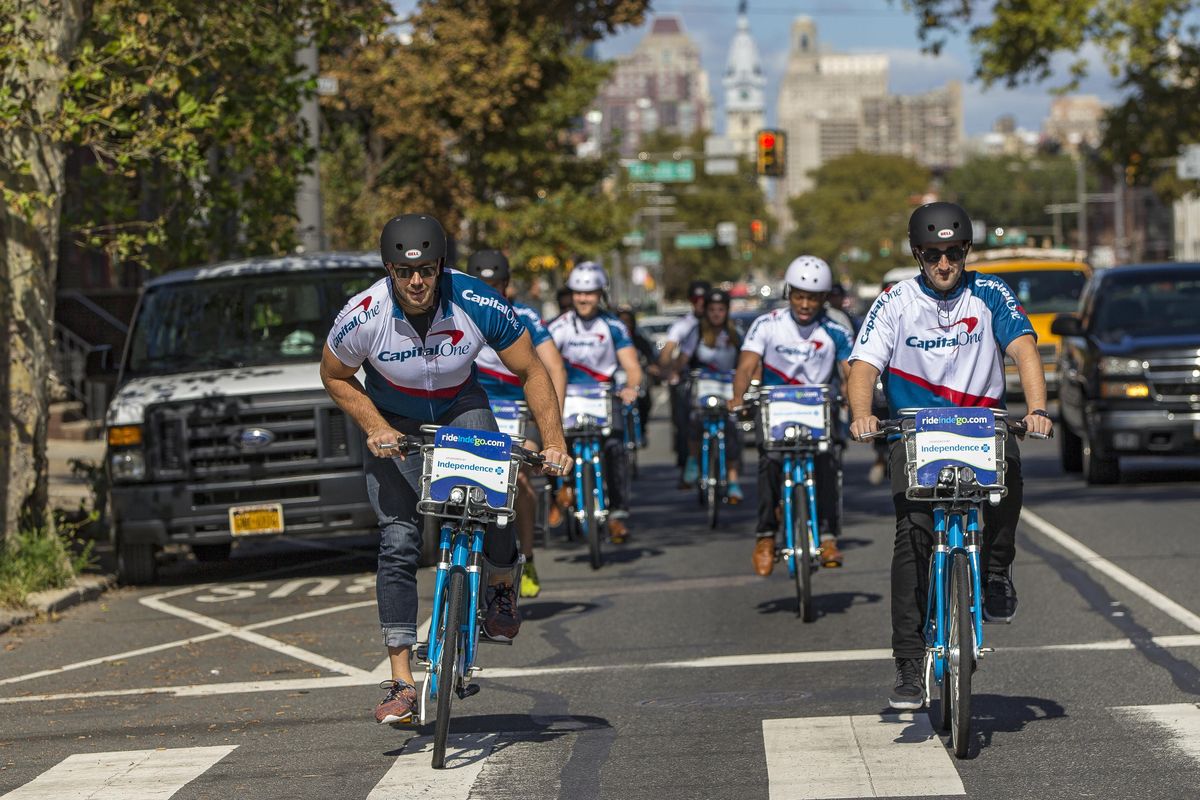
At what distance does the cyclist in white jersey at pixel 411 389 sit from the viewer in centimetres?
757

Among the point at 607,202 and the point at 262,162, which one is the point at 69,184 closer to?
the point at 262,162

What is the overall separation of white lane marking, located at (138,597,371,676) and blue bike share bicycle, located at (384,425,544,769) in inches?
98.0

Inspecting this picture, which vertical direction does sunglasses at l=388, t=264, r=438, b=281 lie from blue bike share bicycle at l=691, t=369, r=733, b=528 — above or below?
above

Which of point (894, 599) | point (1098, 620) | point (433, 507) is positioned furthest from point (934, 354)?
point (1098, 620)

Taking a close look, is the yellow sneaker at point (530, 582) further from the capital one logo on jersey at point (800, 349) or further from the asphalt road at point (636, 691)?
the capital one logo on jersey at point (800, 349)

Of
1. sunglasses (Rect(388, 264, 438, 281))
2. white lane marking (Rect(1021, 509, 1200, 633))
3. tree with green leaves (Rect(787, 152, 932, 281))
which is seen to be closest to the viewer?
sunglasses (Rect(388, 264, 438, 281))

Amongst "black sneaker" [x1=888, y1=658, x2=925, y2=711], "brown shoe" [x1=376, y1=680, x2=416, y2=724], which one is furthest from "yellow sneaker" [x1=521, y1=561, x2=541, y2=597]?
"black sneaker" [x1=888, y1=658, x2=925, y2=711]

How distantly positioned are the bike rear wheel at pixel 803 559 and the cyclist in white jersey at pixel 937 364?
3.01 m

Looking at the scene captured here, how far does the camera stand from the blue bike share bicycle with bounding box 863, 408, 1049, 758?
7355mm

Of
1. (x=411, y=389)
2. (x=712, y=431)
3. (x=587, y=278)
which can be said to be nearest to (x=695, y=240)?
(x=712, y=431)

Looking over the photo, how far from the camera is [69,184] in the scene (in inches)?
659

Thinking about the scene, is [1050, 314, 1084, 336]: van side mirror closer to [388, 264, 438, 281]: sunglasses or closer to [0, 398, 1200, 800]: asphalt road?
[0, 398, 1200, 800]: asphalt road

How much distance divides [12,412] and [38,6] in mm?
2597

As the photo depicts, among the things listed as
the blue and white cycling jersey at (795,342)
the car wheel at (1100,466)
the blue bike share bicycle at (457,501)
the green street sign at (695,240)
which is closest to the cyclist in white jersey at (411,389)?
the blue bike share bicycle at (457,501)
